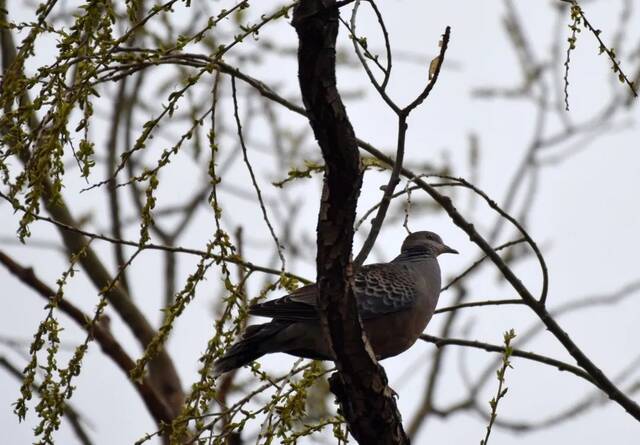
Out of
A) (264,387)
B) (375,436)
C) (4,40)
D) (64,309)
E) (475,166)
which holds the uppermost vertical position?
(4,40)

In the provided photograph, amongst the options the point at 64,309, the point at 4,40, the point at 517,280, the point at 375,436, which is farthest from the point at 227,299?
the point at 4,40

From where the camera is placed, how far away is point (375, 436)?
3479mm

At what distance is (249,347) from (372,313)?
2.23 ft

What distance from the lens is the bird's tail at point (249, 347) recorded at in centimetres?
434

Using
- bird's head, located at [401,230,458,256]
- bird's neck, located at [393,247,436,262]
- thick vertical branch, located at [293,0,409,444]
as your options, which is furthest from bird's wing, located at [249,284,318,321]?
bird's head, located at [401,230,458,256]

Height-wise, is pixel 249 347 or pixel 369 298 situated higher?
pixel 369 298

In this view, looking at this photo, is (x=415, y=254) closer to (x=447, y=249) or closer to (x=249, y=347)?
(x=447, y=249)

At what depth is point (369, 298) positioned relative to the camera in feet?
16.2

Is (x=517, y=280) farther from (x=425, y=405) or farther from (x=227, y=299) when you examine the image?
(x=425, y=405)

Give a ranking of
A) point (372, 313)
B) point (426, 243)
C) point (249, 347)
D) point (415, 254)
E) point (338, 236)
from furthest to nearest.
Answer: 1. point (426, 243)
2. point (415, 254)
3. point (372, 313)
4. point (249, 347)
5. point (338, 236)

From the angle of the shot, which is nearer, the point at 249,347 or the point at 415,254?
the point at 249,347

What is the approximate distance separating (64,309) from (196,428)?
8.98 feet

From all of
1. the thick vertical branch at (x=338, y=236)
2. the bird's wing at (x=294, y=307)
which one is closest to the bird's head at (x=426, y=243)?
the bird's wing at (x=294, y=307)

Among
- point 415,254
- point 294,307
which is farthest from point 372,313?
point 415,254
